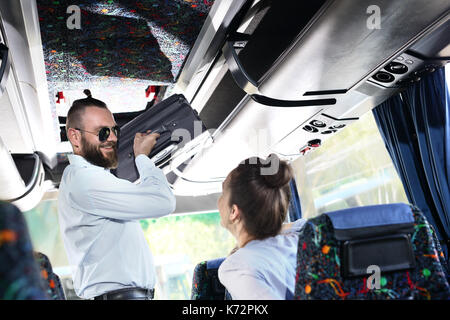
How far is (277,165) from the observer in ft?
6.55

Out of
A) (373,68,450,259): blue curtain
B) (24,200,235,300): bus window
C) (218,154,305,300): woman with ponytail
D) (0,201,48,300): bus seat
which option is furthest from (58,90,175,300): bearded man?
(24,200,235,300): bus window

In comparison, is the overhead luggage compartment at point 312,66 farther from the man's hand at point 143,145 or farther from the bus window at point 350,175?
the bus window at point 350,175

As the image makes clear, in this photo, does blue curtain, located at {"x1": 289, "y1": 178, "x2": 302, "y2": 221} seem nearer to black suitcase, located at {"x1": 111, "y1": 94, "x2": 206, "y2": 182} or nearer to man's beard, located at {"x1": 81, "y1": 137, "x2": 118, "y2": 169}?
black suitcase, located at {"x1": 111, "y1": 94, "x2": 206, "y2": 182}

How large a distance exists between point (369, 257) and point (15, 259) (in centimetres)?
110

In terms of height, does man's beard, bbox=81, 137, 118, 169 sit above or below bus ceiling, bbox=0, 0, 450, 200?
below

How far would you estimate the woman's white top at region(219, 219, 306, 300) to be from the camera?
173 centimetres

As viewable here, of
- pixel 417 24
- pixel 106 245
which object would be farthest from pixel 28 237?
pixel 417 24

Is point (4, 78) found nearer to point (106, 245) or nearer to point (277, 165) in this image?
point (106, 245)

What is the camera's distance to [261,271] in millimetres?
1796

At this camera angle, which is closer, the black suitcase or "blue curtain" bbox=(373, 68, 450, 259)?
the black suitcase

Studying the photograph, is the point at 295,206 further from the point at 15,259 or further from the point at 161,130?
the point at 15,259

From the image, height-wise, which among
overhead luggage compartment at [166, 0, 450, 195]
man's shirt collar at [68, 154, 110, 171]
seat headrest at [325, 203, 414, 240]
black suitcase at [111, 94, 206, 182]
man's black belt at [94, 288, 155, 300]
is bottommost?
man's black belt at [94, 288, 155, 300]

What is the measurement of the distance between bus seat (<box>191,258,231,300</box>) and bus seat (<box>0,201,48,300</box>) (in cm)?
157
